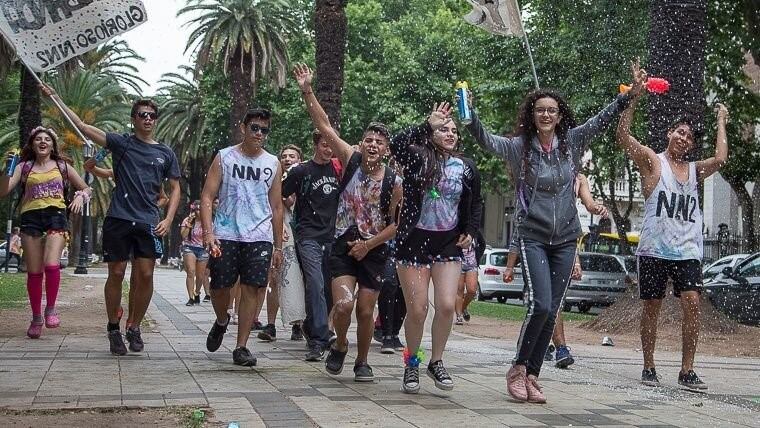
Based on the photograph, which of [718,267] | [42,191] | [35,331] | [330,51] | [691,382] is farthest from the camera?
[718,267]

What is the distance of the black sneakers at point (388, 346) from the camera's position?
988cm

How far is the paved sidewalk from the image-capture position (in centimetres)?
608

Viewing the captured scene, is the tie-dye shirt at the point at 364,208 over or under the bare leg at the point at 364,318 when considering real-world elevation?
over

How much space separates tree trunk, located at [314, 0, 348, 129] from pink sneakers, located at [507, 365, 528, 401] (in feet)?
30.6

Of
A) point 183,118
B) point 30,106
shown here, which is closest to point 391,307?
point 30,106

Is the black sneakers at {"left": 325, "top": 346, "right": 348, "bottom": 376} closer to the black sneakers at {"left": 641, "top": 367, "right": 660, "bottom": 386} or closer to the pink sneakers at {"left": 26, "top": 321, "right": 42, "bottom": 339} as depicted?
the black sneakers at {"left": 641, "top": 367, "right": 660, "bottom": 386}

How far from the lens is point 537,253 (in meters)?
6.89

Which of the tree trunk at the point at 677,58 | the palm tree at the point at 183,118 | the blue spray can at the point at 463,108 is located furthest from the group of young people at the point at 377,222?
the palm tree at the point at 183,118

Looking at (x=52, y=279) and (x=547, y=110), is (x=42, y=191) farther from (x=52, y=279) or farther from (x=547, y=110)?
(x=547, y=110)

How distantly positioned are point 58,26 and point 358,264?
3.50m

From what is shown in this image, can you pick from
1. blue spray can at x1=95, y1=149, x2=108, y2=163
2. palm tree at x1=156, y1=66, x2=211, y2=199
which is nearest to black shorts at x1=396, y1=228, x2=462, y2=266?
blue spray can at x1=95, y1=149, x2=108, y2=163

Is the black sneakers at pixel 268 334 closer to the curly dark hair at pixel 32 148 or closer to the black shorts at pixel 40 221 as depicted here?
the black shorts at pixel 40 221

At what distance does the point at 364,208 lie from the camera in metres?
7.62

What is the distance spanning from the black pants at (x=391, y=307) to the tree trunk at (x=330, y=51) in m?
5.87
